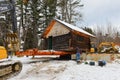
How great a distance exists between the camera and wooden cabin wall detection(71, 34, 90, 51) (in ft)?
67.2

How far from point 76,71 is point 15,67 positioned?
9.17 ft

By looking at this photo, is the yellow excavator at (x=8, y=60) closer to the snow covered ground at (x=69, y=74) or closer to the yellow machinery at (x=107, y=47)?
the snow covered ground at (x=69, y=74)

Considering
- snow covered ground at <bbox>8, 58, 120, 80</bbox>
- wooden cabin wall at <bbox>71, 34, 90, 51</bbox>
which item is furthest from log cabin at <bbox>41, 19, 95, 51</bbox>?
snow covered ground at <bbox>8, 58, 120, 80</bbox>

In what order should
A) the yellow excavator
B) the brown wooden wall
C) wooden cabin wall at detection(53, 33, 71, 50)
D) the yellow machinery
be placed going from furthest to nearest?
the yellow machinery
wooden cabin wall at detection(53, 33, 71, 50)
the brown wooden wall
the yellow excavator

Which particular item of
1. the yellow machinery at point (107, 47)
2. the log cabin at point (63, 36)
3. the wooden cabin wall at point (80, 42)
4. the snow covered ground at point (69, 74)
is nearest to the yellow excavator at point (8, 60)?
the snow covered ground at point (69, 74)

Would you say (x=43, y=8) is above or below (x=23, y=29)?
above

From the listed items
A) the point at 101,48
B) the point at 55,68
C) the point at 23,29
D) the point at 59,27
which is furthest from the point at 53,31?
the point at 23,29

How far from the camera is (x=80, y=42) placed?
2195 centimetres

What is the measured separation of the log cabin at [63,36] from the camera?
20.1 meters

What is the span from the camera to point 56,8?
43438 mm

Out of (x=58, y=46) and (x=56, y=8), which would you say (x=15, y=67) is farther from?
(x=56, y=8)

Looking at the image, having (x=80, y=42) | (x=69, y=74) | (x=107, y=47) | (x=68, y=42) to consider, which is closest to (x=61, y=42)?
(x=68, y=42)

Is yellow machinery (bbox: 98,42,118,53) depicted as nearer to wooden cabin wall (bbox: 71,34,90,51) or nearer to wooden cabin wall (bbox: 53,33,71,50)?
wooden cabin wall (bbox: 71,34,90,51)

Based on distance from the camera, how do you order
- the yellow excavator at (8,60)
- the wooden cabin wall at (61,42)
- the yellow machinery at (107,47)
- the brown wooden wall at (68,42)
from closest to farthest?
the yellow excavator at (8,60)
the brown wooden wall at (68,42)
the wooden cabin wall at (61,42)
the yellow machinery at (107,47)
